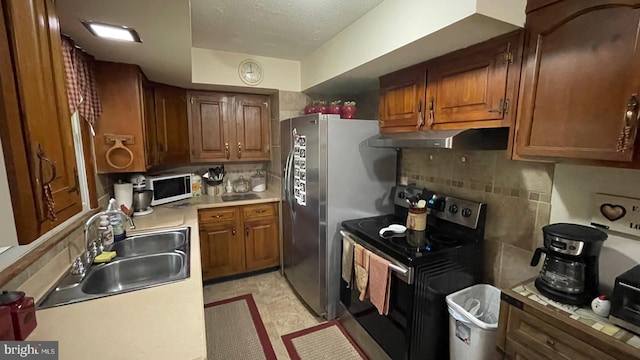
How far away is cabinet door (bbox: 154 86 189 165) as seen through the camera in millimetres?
2625

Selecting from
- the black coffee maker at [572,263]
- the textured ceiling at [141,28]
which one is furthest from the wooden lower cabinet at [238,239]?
the black coffee maker at [572,263]

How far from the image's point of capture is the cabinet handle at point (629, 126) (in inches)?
36.8

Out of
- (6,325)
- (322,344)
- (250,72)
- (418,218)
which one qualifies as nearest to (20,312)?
(6,325)

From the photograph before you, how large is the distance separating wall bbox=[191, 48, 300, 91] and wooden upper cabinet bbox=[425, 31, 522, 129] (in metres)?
1.64

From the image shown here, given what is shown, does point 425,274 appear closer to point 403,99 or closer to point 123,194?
point 403,99

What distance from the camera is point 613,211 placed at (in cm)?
119

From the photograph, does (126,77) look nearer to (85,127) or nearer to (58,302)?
(85,127)

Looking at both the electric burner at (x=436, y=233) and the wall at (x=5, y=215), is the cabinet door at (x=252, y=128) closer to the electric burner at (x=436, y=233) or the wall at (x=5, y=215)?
the electric burner at (x=436, y=233)

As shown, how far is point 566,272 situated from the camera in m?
1.17

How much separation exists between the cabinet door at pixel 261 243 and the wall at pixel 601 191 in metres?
2.46

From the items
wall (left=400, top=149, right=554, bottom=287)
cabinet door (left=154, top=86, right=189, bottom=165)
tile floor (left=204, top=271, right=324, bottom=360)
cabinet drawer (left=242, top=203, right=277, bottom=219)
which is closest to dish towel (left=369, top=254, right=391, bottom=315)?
wall (left=400, top=149, right=554, bottom=287)

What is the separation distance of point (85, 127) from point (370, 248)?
6.99 ft

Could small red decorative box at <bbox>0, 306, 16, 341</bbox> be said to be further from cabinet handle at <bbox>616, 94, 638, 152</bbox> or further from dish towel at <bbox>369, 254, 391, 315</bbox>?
cabinet handle at <bbox>616, 94, 638, 152</bbox>

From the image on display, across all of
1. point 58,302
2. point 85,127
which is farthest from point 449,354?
point 85,127
